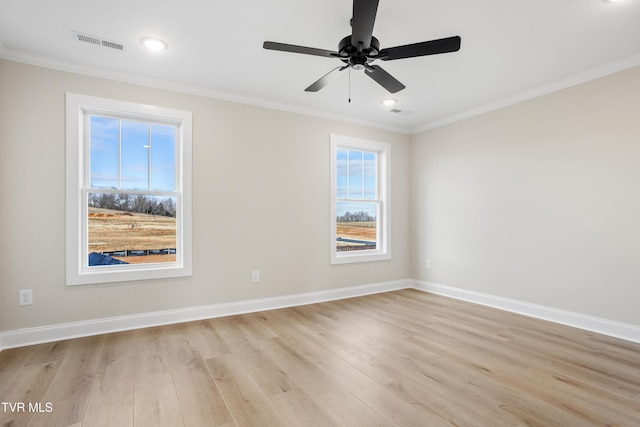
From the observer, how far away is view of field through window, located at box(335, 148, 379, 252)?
4598 mm

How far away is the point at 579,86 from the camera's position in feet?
10.6

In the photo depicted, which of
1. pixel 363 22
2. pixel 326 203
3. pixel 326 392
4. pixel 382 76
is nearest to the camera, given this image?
pixel 363 22

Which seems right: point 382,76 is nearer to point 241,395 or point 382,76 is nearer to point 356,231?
point 241,395

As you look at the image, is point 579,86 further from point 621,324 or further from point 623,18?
point 621,324

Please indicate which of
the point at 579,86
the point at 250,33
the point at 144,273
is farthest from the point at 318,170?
the point at 579,86

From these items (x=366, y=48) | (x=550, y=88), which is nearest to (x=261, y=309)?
(x=366, y=48)

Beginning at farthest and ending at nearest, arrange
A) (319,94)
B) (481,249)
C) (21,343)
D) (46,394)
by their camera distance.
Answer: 1. (481,249)
2. (319,94)
3. (21,343)
4. (46,394)

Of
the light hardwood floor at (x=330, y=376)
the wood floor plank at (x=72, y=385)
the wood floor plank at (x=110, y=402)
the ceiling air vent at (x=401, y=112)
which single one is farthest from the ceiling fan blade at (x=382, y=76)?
the wood floor plank at (x=72, y=385)

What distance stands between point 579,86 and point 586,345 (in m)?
2.59

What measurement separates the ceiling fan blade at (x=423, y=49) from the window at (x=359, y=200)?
91.6 inches

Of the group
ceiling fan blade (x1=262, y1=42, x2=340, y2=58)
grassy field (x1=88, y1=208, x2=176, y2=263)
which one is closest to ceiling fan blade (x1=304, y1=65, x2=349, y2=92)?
ceiling fan blade (x1=262, y1=42, x2=340, y2=58)

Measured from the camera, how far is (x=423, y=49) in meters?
2.02

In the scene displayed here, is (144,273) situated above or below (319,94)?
below

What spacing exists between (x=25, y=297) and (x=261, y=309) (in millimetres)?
2225
